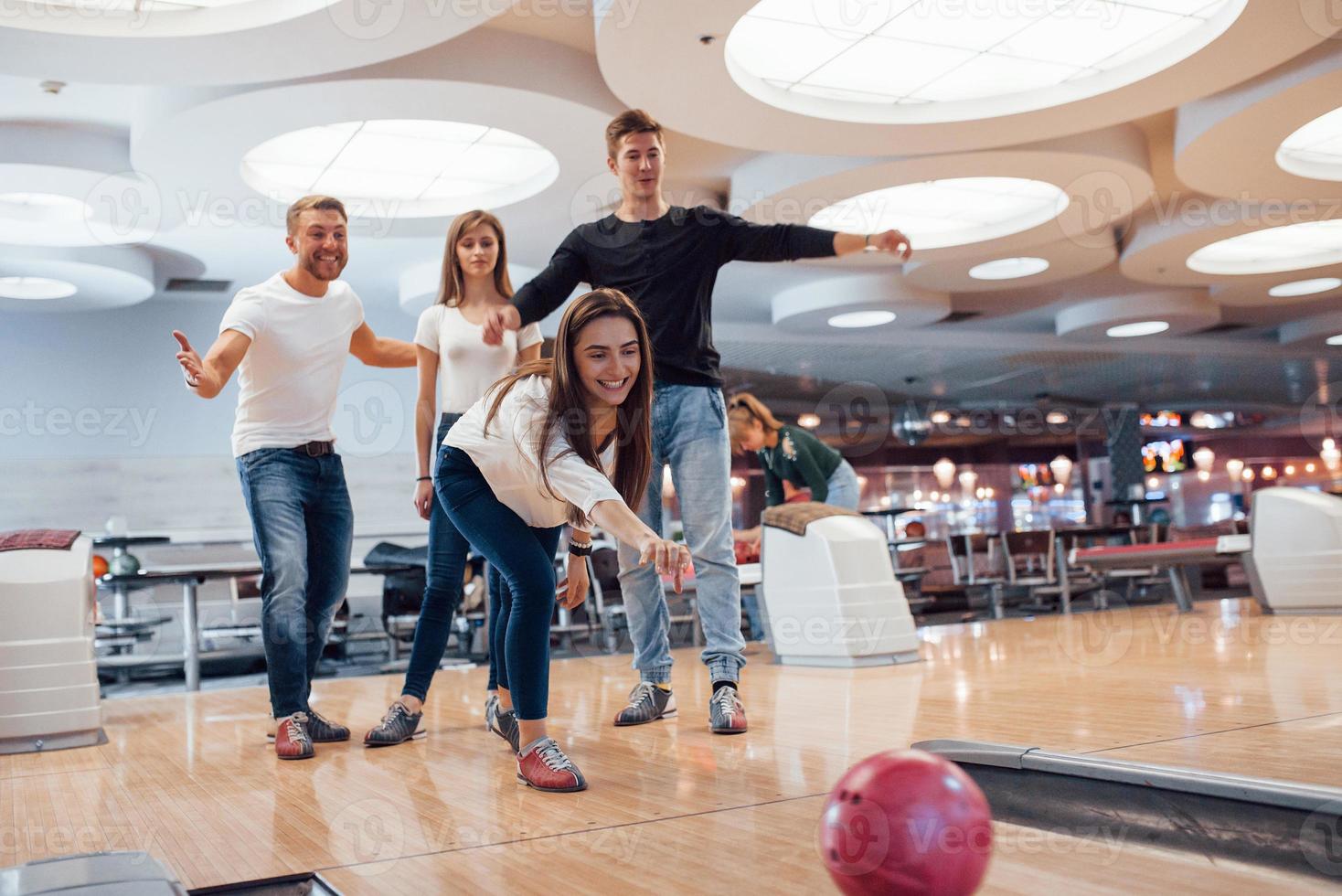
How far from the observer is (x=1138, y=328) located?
11.8 meters

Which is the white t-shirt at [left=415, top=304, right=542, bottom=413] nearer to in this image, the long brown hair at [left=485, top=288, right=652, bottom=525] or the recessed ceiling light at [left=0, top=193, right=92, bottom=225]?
the long brown hair at [left=485, top=288, right=652, bottom=525]

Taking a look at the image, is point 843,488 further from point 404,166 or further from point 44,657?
point 44,657

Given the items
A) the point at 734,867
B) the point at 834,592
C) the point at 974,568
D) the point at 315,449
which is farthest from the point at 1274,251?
the point at 734,867

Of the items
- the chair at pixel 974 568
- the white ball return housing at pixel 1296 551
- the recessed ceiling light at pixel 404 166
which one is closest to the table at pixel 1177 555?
the white ball return housing at pixel 1296 551

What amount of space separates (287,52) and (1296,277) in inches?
362

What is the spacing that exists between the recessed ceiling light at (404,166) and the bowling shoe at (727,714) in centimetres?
431

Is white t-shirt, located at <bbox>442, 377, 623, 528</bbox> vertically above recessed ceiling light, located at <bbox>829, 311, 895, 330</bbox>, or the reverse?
recessed ceiling light, located at <bbox>829, 311, 895, 330</bbox>

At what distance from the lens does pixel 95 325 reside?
30.7 feet

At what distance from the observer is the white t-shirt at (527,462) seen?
1.90 metres

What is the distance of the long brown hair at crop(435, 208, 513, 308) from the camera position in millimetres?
2920

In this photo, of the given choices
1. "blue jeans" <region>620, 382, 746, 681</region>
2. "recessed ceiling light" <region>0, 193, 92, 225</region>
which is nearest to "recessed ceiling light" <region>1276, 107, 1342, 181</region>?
"blue jeans" <region>620, 382, 746, 681</region>

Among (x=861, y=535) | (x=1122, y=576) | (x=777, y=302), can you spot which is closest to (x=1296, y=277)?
(x=1122, y=576)

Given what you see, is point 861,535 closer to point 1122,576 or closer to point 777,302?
point 777,302

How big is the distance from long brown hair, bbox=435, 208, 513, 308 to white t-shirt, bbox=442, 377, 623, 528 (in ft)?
2.76
